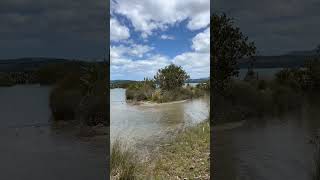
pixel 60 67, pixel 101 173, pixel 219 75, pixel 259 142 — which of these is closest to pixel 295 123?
pixel 259 142

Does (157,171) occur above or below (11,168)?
below

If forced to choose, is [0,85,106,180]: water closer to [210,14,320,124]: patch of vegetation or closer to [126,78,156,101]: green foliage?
[210,14,320,124]: patch of vegetation

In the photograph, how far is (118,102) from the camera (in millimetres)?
4547

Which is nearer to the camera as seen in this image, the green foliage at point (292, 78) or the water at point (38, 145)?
the water at point (38, 145)

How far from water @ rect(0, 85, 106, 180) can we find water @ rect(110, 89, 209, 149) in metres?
0.95

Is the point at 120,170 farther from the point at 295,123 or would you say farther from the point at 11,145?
the point at 295,123

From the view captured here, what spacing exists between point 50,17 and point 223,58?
135 cm

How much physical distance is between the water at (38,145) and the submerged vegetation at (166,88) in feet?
4.86

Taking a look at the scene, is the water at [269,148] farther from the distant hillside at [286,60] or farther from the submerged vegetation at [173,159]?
the submerged vegetation at [173,159]

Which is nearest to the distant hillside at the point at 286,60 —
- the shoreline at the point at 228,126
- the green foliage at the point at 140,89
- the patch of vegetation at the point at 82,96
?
the shoreline at the point at 228,126

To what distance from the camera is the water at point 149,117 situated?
436 centimetres

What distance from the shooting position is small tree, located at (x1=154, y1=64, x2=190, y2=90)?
15.0ft

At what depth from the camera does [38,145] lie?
297cm

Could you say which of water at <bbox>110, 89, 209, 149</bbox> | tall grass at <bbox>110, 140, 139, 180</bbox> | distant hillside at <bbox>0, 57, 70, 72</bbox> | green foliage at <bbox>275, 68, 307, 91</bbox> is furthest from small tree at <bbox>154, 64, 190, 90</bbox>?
distant hillside at <bbox>0, 57, 70, 72</bbox>
